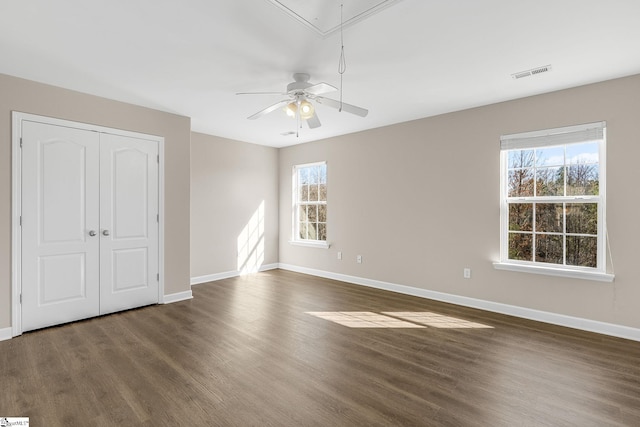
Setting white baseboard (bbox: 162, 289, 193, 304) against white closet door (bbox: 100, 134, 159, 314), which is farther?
white baseboard (bbox: 162, 289, 193, 304)

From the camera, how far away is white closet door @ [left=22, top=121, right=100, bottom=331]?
3.25 metres

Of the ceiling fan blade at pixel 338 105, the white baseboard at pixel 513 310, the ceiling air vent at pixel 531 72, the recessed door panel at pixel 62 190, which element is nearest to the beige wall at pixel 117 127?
the recessed door panel at pixel 62 190

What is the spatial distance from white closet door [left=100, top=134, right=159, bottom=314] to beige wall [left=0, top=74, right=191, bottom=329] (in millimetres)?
181

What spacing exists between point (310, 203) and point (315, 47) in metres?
3.82

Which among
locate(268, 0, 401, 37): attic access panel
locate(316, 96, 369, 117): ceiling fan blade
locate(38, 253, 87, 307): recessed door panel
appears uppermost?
locate(268, 0, 401, 37): attic access panel

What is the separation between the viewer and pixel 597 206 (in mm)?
3334

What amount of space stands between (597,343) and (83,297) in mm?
5370

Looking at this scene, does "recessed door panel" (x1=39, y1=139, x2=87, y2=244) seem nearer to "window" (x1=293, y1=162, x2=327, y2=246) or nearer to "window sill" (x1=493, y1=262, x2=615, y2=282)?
"window" (x1=293, y1=162, x2=327, y2=246)

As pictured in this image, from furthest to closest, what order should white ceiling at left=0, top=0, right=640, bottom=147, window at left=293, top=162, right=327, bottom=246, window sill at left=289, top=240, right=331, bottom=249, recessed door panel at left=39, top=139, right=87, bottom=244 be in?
window at left=293, top=162, right=327, bottom=246 → window sill at left=289, top=240, right=331, bottom=249 → recessed door panel at left=39, top=139, right=87, bottom=244 → white ceiling at left=0, top=0, right=640, bottom=147

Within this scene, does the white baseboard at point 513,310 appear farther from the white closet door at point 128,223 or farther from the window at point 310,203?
the white closet door at point 128,223

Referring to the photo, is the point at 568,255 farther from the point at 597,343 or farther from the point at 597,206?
the point at 597,343

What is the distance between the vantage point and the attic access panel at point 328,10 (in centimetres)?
200

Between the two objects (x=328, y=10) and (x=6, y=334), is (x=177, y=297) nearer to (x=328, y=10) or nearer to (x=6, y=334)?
(x=6, y=334)

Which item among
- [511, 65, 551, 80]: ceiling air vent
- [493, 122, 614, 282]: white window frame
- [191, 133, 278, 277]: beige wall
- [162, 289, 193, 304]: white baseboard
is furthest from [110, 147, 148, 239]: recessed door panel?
[493, 122, 614, 282]: white window frame
